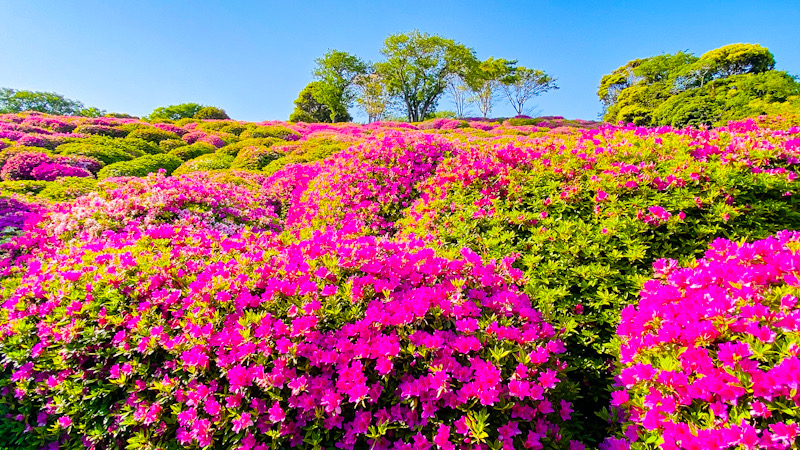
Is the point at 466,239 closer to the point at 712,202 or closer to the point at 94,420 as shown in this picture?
the point at 712,202

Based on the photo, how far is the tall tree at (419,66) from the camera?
43.5 meters

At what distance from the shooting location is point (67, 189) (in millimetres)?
8484

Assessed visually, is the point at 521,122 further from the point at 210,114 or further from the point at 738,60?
the point at 210,114

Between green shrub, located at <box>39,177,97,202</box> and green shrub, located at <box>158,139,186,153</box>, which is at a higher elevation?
green shrub, located at <box>158,139,186,153</box>

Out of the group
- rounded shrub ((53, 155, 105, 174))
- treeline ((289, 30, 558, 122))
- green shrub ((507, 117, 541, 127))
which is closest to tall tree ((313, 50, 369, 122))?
treeline ((289, 30, 558, 122))

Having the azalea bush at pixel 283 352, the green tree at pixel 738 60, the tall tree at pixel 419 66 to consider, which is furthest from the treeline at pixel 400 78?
the azalea bush at pixel 283 352

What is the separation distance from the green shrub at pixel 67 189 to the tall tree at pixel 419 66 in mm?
39151

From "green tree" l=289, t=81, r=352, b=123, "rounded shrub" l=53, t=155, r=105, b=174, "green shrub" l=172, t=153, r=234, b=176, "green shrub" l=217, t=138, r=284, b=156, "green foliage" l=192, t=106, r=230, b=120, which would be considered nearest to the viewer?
"rounded shrub" l=53, t=155, r=105, b=174

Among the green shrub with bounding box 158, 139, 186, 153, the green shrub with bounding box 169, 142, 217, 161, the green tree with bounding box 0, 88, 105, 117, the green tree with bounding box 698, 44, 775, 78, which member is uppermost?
the green tree with bounding box 0, 88, 105, 117

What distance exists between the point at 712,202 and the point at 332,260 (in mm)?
3677

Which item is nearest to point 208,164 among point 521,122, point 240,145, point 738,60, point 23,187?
point 240,145

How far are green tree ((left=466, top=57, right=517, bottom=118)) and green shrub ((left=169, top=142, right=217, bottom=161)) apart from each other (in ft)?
118

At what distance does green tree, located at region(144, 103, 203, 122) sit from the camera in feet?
142

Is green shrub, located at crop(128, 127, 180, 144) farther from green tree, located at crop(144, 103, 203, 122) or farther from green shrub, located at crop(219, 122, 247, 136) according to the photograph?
green tree, located at crop(144, 103, 203, 122)
